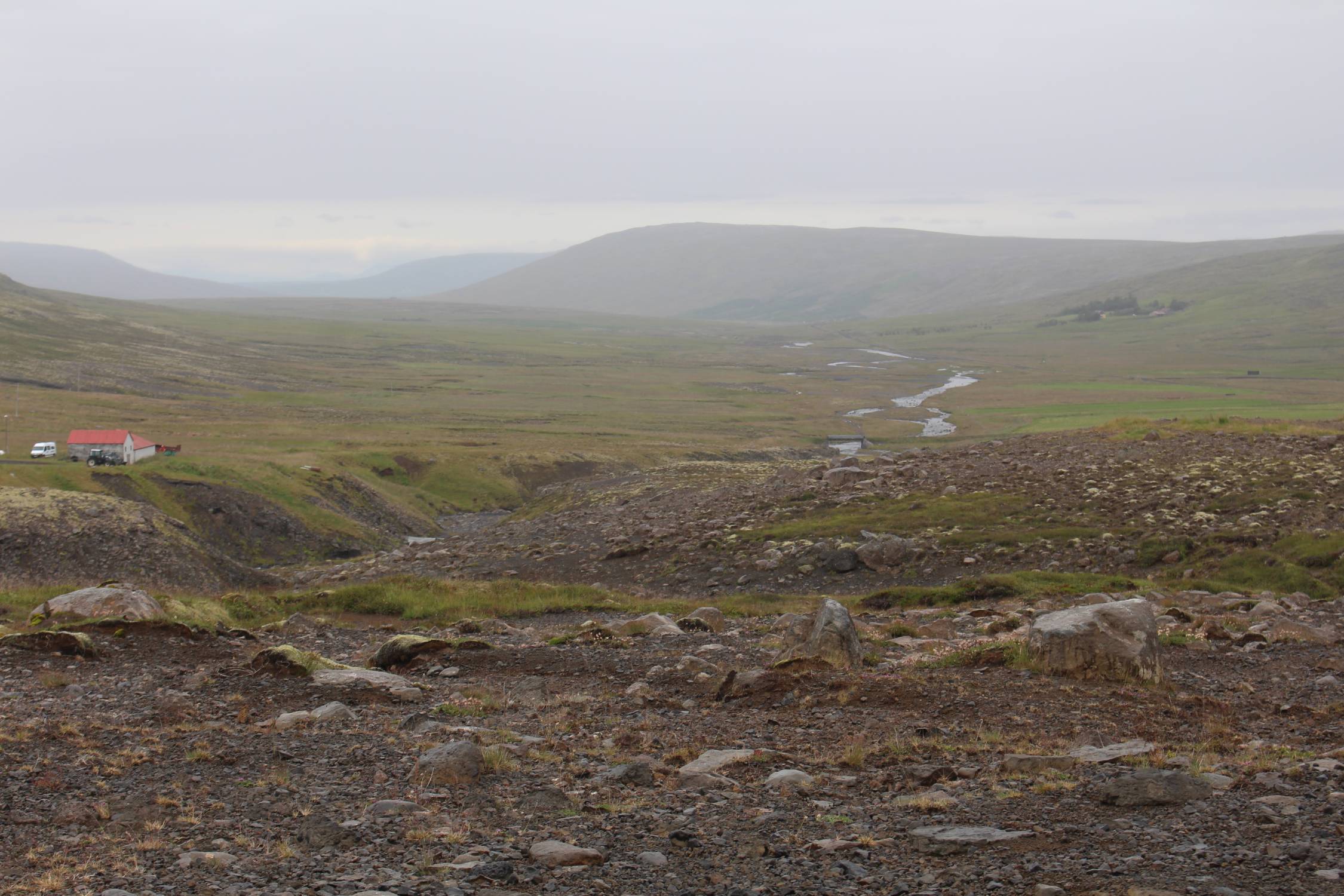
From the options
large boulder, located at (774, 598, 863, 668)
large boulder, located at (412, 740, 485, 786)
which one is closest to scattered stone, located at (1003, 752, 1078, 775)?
large boulder, located at (774, 598, 863, 668)

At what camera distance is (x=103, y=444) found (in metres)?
59.3

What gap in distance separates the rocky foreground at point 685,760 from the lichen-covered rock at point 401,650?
0.05 m

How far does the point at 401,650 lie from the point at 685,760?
26.2 ft

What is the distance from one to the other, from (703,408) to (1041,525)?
357ft

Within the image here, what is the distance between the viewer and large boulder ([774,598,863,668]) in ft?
55.7

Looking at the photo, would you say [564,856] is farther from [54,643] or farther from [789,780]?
[54,643]

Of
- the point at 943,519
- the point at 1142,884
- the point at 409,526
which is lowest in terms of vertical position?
the point at 409,526

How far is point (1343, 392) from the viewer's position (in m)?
140

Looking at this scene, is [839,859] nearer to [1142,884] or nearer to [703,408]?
[1142,884]

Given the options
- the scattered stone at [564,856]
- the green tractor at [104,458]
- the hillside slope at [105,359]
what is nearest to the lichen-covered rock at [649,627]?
the scattered stone at [564,856]

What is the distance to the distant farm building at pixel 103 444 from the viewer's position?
194ft

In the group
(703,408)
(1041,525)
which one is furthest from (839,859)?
(703,408)

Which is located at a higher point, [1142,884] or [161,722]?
[1142,884]

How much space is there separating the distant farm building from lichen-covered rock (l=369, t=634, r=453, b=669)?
156ft
